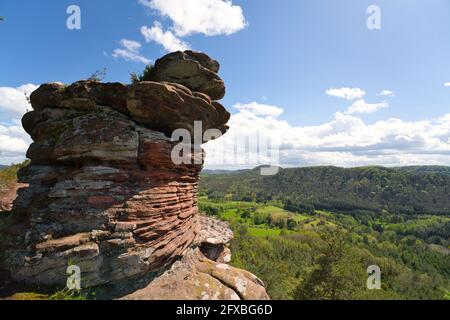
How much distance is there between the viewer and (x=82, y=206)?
1159 cm

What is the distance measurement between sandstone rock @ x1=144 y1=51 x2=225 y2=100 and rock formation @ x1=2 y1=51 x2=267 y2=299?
67 mm

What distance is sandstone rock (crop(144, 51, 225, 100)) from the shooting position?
1603 centimetres

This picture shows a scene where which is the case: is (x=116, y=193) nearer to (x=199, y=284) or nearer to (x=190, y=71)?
(x=199, y=284)

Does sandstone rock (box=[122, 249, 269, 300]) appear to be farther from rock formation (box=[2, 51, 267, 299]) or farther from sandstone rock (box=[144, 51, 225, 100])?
sandstone rock (box=[144, 51, 225, 100])

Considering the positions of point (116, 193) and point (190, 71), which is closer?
point (116, 193)

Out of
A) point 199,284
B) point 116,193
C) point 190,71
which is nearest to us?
point 116,193

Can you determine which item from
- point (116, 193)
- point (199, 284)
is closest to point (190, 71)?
point (116, 193)

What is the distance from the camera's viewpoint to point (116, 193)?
12.4 m

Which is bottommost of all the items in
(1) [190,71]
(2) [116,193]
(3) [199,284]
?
(3) [199,284]

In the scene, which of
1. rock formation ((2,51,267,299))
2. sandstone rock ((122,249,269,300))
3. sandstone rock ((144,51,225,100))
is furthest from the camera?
sandstone rock ((144,51,225,100))

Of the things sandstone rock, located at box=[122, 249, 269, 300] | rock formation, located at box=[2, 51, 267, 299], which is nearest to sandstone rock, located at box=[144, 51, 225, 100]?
rock formation, located at box=[2, 51, 267, 299]

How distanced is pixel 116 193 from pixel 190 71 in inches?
361

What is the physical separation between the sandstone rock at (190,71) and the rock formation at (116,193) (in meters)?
0.07

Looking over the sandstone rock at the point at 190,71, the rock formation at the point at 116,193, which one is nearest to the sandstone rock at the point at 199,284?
the rock formation at the point at 116,193
